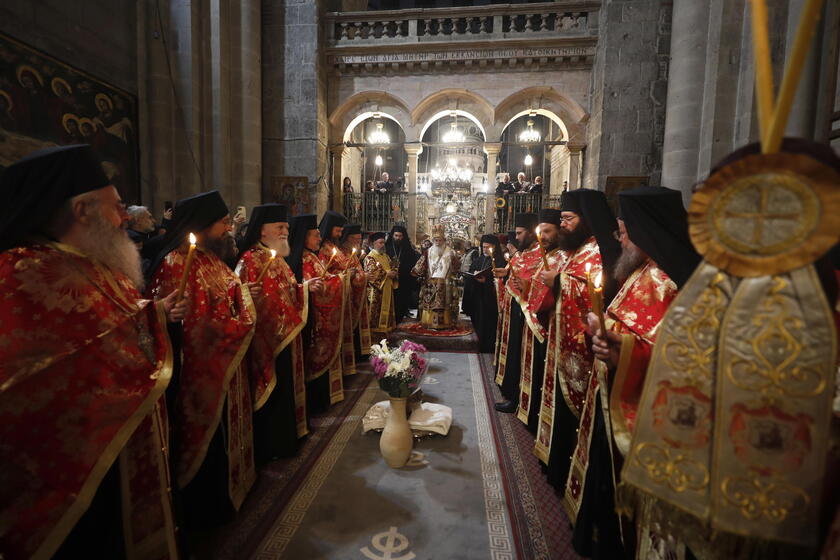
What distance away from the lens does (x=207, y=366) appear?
98.6 inches

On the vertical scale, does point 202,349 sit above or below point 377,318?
above

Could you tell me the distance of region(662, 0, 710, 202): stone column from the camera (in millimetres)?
7312

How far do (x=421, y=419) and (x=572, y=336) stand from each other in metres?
1.89

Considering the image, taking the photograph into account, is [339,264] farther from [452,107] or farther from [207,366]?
[452,107]

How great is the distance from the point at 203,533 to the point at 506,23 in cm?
1291

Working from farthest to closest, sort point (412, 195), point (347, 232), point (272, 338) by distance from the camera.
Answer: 1. point (412, 195)
2. point (347, 232)
3. point (272, 338)

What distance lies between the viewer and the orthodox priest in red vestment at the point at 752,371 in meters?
0.86

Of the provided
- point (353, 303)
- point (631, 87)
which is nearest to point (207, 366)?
point (353, 303)

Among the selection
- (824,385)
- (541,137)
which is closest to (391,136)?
(541,137)

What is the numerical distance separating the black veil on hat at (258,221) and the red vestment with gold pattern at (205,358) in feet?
2.32

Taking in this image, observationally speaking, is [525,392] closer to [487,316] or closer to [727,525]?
[487,316]

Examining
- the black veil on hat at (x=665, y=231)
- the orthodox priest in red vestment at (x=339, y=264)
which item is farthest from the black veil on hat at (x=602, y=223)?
the orthodox priest in red vestment at (x=339, y=264)

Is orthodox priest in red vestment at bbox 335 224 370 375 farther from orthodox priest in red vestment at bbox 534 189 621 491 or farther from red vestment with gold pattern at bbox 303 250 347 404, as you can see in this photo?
orthodox priest in red vestment at bbox 534 189 621 491

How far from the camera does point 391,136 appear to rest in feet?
72.6
